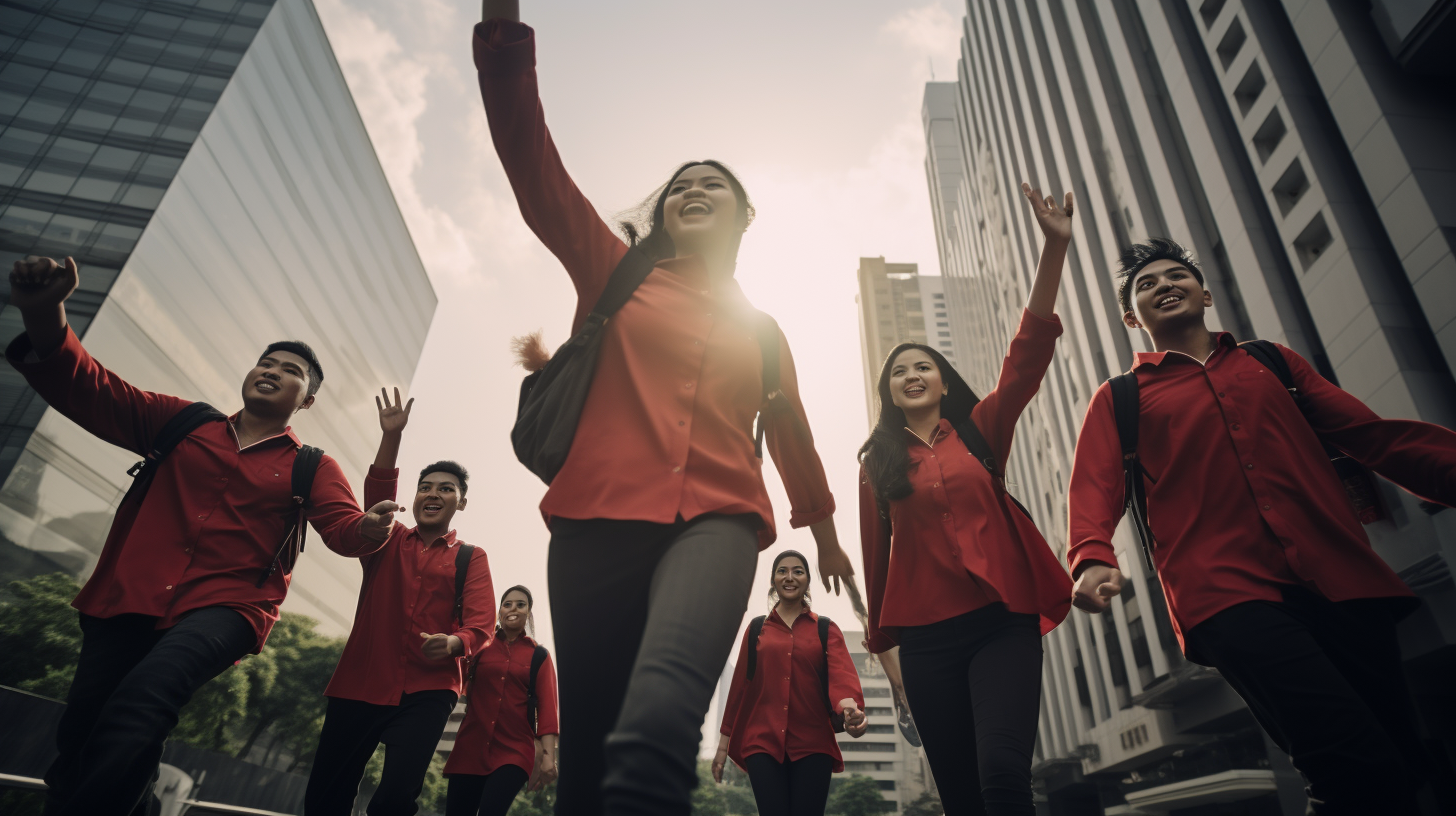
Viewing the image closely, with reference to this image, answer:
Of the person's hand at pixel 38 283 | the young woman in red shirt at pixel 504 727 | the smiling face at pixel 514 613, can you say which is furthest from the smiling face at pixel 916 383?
the smiling face at pixel 514 613

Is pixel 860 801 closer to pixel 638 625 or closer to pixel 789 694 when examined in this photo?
pixel 789 694

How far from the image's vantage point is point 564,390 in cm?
201

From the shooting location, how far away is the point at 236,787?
12453mm

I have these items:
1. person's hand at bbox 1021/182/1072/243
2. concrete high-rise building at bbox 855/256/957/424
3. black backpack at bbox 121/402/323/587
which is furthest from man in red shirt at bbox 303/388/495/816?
concrete high-rise building at bbox 855/256/957/424

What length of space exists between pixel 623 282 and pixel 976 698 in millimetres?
2048

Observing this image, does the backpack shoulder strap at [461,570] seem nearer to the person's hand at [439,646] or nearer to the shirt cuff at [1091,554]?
the person's hand at [439,646]

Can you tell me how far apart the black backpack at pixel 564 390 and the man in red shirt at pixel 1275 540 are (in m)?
1.50

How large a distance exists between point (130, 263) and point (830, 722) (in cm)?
3735

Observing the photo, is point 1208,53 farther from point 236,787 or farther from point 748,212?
point 236,787

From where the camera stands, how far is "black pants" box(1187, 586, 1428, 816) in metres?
1.88

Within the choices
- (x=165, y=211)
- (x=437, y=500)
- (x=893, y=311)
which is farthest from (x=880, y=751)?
(x=437, y=500)

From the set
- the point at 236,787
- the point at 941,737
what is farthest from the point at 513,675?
the point at 236,787

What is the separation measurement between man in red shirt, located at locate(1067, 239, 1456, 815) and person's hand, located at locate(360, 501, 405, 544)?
277cm

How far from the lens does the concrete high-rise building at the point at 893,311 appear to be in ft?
295
